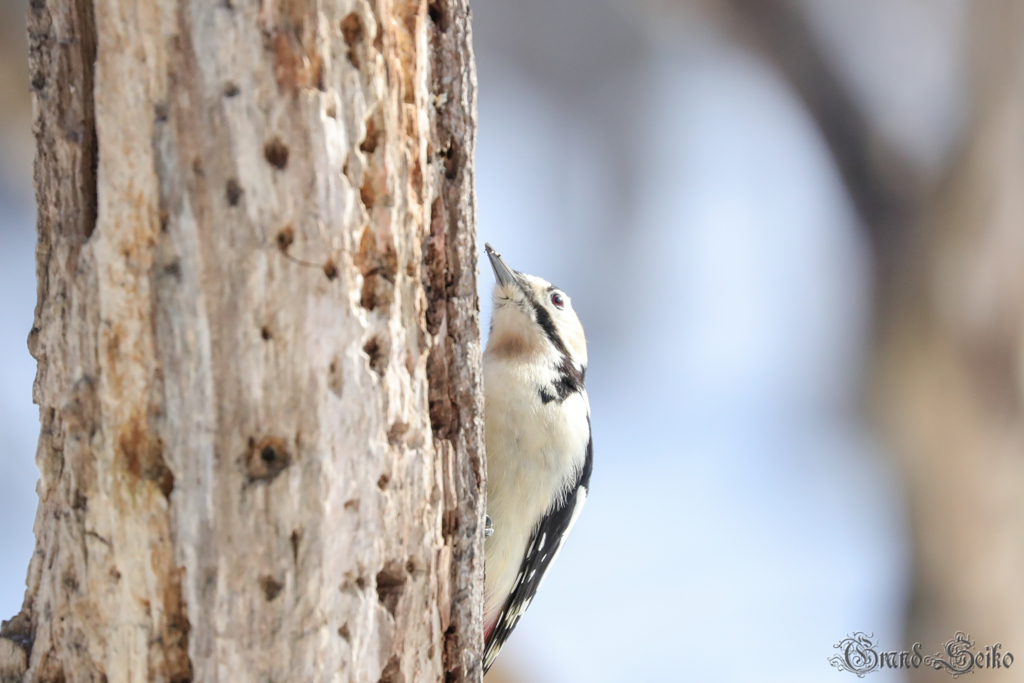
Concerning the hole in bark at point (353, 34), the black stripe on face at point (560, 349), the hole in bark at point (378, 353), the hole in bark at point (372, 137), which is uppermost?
the hole in bark at point (353, 34)

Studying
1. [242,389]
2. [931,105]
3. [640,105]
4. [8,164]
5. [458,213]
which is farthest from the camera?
[640,105]

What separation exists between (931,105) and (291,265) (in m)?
2.81

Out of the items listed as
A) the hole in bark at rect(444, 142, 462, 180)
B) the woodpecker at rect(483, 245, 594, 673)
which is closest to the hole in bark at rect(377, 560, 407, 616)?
the hole in bark at rect(444, 142, 462, 180)

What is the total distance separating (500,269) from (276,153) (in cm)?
123

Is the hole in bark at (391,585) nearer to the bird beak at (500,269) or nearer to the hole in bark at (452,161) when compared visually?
the hole in bark at (452,161)

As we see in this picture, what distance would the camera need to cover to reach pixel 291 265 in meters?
0.80

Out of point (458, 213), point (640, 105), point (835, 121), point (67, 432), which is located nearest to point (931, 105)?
point (835, 121)

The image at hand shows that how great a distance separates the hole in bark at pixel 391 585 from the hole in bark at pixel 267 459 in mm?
174

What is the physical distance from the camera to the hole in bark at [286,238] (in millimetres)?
793

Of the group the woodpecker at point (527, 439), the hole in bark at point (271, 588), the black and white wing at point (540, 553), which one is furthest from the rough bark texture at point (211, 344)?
the black and white wing at point (540, 553)

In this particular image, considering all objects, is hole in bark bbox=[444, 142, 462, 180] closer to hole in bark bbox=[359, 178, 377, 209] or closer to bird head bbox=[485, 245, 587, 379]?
hole in bark bbox=[359, 178, 377, 209]

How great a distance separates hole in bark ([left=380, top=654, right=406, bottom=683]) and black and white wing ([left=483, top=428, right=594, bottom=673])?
3.05 ft

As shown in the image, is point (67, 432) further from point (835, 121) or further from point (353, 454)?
point (835, 121)

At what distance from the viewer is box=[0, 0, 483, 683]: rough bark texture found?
777 millimetres
